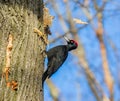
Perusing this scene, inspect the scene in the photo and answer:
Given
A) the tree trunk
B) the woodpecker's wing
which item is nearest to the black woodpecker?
the woodpecker's wing

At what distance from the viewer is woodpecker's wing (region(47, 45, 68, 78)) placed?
114 inches

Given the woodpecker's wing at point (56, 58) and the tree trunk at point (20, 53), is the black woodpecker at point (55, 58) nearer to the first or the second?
the woodpecker's wing at point (56, 58)

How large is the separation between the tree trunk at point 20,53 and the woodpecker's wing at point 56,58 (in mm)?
468

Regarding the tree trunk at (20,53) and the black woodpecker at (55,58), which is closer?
the tree trunk at (20,53)

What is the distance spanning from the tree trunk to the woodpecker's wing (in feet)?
1.53

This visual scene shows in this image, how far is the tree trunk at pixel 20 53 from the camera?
2.12 meters

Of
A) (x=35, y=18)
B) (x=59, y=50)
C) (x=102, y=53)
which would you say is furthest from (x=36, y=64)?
Answer: (x=102, y=53)

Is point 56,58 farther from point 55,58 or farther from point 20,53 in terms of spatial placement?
point 20,53

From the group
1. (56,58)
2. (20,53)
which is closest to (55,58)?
(56,58)

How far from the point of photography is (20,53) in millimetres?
2217

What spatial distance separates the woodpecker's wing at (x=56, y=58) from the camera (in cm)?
290

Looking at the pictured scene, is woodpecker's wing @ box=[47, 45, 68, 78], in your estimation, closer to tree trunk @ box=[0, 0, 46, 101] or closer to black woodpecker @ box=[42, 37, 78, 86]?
black woodpecker @ box=[42, 37, 78, 86]

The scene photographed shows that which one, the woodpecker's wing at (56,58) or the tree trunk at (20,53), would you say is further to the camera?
the woodpecker's wing at (56,58)

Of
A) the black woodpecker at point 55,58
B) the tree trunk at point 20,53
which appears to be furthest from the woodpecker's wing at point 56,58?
the tree trunk at point 20,53
